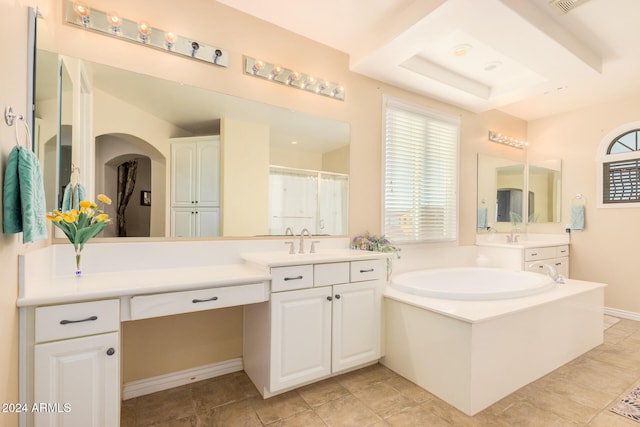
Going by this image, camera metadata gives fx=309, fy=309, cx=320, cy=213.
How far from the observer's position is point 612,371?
7.90 ft

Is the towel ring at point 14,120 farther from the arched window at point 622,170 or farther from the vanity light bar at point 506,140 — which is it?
the arched window at point 622,170

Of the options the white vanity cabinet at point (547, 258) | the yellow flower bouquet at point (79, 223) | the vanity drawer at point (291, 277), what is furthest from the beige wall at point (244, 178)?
the white vanity cabinet at point (547, 258)

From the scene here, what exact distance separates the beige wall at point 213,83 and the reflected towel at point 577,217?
2686 millimetres

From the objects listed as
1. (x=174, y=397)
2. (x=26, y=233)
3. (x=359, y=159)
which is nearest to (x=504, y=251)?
(x=359, y=159)

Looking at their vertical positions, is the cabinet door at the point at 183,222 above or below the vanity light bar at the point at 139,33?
below

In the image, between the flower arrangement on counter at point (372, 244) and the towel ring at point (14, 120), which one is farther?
the flower arrangement on counter at point (372, 244)

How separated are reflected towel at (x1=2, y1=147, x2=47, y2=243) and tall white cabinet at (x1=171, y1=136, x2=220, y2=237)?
91 centimetres

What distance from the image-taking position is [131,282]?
160 centimetres

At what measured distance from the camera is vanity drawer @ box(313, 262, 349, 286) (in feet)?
6.88

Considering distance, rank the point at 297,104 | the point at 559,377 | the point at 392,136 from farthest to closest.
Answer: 1. the point at 392,136
2. the point at 297,104
3. the point at 559,377

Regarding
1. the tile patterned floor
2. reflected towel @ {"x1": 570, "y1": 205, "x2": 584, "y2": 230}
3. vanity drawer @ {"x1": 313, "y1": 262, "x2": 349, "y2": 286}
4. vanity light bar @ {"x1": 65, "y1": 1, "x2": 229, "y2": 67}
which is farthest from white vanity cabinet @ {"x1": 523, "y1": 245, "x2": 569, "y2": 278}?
vanity light bar @ {"x1": 65, "y1": 1, "x2": 229, "y2": 67}

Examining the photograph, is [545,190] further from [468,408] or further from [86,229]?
[86,229]

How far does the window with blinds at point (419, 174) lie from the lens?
3.21 metres

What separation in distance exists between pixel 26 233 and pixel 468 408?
2.38 m
